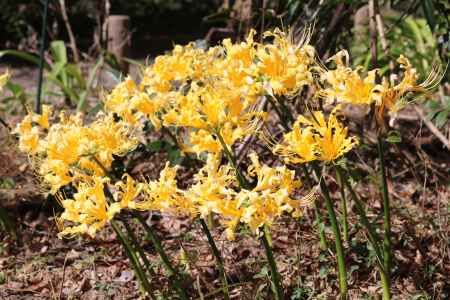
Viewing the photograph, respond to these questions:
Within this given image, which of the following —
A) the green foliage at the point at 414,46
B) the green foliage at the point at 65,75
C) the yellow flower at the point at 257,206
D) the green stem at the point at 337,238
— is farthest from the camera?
the green foliage at the point at 414,46

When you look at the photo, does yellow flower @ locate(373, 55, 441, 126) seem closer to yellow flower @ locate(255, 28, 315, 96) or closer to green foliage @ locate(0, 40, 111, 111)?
yellow flower @ locate(255, 28, 315, 96)

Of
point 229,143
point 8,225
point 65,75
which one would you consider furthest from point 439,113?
point 65,75

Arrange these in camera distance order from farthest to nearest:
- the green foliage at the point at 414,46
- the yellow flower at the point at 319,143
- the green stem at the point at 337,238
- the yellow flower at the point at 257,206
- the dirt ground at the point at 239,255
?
the green foliage at the point at 414,46, the dirt ground at the point at 239,255, the green stem at the point at 337,238, the yellow flower at the point at 319,143, the yellow flower at the point at 257,206

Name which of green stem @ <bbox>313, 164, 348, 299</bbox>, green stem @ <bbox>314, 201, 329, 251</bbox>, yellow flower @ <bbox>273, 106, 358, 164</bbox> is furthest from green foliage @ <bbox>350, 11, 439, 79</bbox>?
yellow flower @ <bbox>273, 106, 358, 164</bbox>

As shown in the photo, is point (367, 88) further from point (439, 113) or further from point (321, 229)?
point (439, 113)

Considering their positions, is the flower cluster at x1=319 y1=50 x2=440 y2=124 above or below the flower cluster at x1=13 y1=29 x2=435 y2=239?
above

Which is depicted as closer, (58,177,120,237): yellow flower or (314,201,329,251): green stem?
(58,177,120,237): yellow flower

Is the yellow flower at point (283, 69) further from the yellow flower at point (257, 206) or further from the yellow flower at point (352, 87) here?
the yellow flower at point (257, 206)

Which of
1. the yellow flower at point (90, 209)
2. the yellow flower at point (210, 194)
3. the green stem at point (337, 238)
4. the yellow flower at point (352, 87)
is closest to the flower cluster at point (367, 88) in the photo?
the yellow flower at point (352, 87)

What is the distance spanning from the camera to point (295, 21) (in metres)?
3.12

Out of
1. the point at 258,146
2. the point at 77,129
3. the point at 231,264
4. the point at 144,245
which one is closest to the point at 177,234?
the point at 144,245

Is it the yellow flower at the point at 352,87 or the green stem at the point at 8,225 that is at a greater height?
the yellow flower at the point at 352,87

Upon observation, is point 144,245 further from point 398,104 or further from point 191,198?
point 398,104

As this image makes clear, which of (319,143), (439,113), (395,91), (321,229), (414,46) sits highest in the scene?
(395,91)
